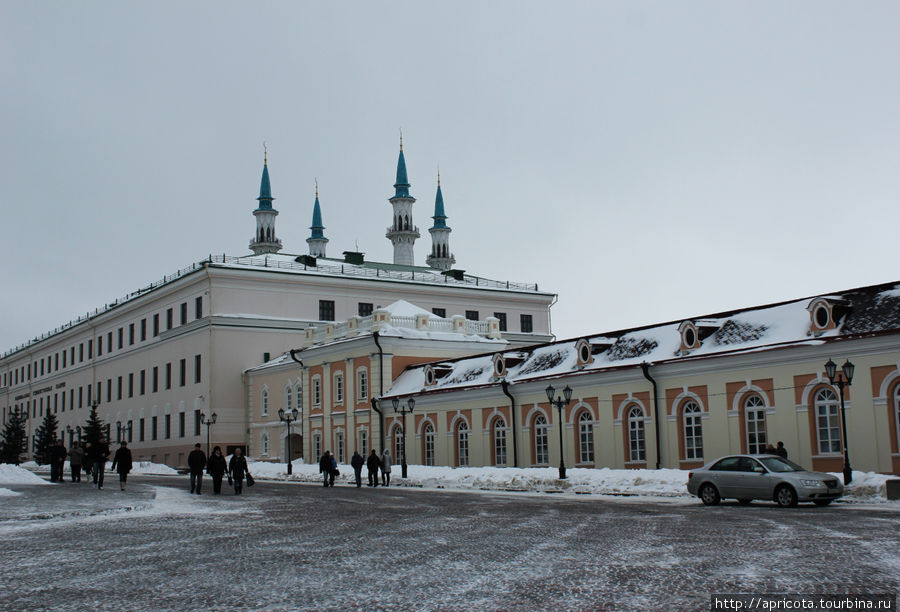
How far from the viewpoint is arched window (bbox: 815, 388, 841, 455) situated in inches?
1156

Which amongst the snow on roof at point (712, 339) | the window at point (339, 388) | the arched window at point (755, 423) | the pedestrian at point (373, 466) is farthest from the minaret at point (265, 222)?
the arched window at point (755, 423)

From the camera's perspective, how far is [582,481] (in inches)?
1257

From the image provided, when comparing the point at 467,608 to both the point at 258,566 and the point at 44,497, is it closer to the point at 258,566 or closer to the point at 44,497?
the point at 258,566

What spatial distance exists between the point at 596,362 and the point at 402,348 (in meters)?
15.6

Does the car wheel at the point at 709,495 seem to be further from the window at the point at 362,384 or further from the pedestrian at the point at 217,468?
the window at the point at 362,384

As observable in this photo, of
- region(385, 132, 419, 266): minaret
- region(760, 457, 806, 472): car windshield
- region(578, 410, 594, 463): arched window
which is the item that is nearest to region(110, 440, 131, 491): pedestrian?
region(578, 410, 594, 463): arched window

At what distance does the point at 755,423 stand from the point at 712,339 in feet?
11.3

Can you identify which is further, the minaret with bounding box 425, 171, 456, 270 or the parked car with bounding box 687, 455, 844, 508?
the minaret with bounding box 425, 171, 456, 270

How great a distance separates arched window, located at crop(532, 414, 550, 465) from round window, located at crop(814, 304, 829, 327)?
12.7 meters

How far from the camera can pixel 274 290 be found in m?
67.8

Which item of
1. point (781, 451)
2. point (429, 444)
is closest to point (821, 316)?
point (781, 451)

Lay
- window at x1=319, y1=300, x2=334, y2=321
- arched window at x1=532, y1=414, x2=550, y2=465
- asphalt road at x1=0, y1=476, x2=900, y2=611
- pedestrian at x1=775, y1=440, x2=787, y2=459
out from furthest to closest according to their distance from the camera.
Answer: window at x1=319, y1=300, x2=334, y2=321
arched window at x1=532, y1=414, x2=550, y2=465
pedestrian at x1=775, y1=440, x2=787, y2=459
asphalt road at x1=0, y1=476, x2=900, y2=611

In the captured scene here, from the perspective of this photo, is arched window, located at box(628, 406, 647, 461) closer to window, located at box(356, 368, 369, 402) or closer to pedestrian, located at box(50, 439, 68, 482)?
window, located at box(356, 368, 369, 402)

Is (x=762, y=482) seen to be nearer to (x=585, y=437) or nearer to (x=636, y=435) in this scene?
(x=636, y=435)
